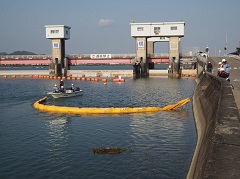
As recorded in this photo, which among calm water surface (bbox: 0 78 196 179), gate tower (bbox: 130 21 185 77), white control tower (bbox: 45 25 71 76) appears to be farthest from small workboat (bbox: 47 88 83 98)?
white control tower (bbox: 45 25 71 76)

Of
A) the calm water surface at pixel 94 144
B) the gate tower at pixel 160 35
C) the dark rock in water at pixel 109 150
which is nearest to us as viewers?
the calm water surface at pixel 94 144

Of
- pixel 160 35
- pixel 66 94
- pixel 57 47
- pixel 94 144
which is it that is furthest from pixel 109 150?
pixel 57 47

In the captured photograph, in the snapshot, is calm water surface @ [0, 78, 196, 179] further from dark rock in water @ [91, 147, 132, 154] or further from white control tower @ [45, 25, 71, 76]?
white control tower @ [45, 25, 71, 76]

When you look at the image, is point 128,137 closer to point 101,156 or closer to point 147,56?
point 101,156

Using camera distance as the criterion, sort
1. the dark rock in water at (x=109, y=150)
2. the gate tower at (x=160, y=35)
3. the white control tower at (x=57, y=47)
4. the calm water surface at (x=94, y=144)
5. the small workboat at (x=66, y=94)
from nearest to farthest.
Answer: the calm water surface at (x=94, y=144) < the dark rock in water at (x=109, y=150) < the small workboat at (x=66, y=94) < the gate tower at (x=160, y=35) < the white control tower at (x=57, y=47)

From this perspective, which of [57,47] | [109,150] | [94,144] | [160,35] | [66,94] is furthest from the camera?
[57,47]

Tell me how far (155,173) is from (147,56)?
87437 mm

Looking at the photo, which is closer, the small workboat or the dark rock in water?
the dark rock in water

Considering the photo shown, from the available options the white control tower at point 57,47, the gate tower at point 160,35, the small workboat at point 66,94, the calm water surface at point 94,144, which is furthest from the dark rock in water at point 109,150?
the white control tower at point 57,47

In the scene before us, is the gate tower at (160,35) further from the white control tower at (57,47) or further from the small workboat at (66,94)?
the small workboat at (66,94)

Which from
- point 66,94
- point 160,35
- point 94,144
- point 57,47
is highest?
→ point 160,35

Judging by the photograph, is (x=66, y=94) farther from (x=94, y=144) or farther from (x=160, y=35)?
(x=160, y=35)

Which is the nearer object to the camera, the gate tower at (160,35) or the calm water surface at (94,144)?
the calm water surface at (94,144)

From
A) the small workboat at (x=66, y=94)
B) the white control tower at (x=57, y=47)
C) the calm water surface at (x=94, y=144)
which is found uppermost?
the white control tower at (x=57, y=47)
